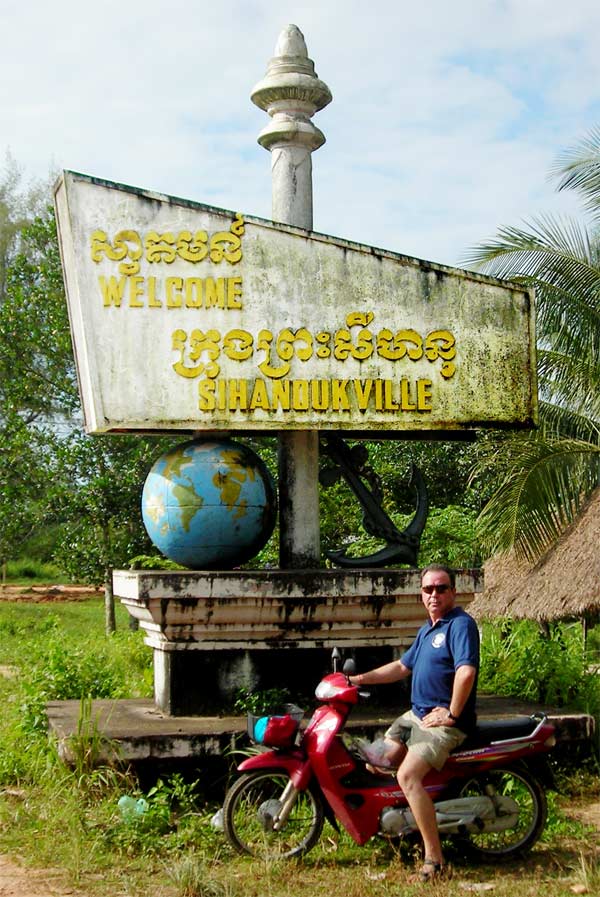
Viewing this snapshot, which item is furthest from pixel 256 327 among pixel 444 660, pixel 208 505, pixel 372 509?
pixel 444 660

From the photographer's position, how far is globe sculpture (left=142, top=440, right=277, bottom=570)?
652cm

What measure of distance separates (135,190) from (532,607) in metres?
6.69

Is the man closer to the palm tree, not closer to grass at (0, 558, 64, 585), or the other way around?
the palm tree

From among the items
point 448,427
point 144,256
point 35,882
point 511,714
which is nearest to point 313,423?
point 448,427

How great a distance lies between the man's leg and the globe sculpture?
83.8 inches

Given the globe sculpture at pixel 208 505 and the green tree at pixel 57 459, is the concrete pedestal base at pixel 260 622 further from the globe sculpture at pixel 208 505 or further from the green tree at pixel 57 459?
the green tree at pixel 57 459

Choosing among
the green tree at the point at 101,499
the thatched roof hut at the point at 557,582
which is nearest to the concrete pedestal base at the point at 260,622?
the thatched roof hut at the point at 557,582

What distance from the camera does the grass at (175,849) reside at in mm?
4715

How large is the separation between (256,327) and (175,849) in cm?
295

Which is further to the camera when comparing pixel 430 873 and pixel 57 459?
pixel 57 459

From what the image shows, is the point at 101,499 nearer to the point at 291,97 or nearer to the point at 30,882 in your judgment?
the point at 291,97

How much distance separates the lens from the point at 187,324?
6.61m

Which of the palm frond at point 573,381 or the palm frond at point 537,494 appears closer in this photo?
the palm frond at point 537,494

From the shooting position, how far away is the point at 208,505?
256 inches
